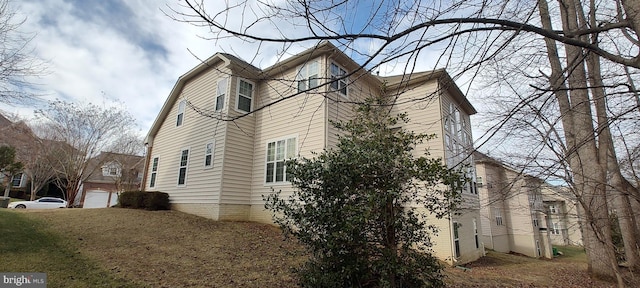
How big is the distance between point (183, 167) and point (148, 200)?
1933 mm

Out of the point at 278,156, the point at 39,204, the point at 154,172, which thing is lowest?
the point at 39,204

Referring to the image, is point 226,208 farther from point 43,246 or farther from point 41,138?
point 41,138

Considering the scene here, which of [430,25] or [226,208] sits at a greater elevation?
[430,25]

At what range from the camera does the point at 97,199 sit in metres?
29.7

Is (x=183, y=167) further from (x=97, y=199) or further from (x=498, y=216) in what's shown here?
(x=97, y=199)

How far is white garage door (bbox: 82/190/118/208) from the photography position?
2933 centimetres

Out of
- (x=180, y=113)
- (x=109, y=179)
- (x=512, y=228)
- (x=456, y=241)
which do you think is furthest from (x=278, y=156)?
(x=109, y=179)

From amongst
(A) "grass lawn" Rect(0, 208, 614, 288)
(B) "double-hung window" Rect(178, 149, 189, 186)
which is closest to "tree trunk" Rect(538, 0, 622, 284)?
(A) "grass lawn" Rect(0, 208, 614, 288)

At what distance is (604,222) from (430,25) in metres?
A: 6.89

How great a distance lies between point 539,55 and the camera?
13.1ft

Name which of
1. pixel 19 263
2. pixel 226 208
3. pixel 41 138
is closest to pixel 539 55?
pixel 19 263

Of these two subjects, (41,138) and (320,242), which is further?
(41,138)

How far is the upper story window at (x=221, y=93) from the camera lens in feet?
41.5

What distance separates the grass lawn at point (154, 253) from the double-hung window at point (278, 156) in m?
1.93
